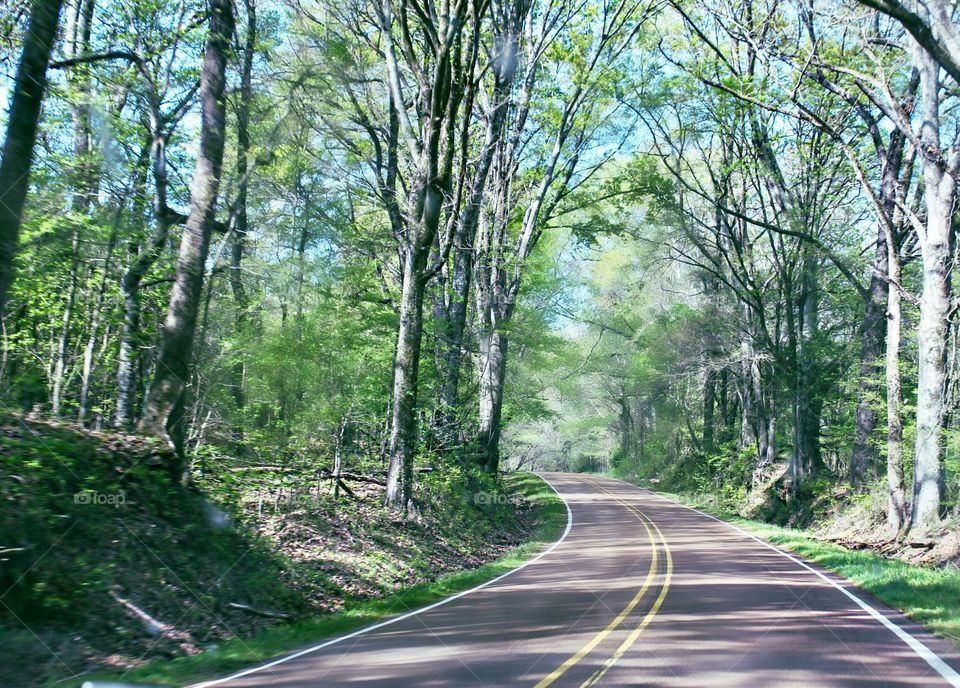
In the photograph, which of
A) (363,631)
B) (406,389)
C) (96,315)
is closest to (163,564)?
(363,631)

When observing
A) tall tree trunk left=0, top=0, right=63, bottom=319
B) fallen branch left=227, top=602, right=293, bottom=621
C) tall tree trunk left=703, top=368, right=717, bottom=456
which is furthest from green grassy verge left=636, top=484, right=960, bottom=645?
tall tree trunk left=703, top=368, right=717, bottom=456

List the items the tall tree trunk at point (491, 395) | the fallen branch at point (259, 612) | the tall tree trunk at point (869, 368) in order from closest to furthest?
the fallen branch at point (259, 612), the tall tree trunk at point (869, 368), the tall tree trunk at point (491, 395)

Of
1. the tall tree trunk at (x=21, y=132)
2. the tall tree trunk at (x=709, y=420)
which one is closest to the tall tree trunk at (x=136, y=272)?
the tall tree trunk at (x=21, y=132)

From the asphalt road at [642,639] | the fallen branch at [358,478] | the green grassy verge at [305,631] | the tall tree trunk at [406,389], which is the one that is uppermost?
the tall tree trunk at [406,389]

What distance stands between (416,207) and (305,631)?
9.99m

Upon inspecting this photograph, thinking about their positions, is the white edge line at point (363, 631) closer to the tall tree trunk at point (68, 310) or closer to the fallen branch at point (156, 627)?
the fallen branch at point (156, 627)

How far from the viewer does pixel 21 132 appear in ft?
25.5

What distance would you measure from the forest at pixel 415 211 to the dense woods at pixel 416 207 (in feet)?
0.34

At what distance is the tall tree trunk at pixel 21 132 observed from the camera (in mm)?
7422

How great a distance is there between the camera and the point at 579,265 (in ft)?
137

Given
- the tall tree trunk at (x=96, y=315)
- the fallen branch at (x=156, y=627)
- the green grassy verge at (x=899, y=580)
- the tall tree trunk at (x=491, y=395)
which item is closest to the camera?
the fallen branch at (x=156, y=627)

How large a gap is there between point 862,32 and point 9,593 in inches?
752

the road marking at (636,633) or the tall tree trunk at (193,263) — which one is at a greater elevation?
the tall tree trunk at (193,263)

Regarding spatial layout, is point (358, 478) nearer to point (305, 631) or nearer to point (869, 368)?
point (305, 631)
